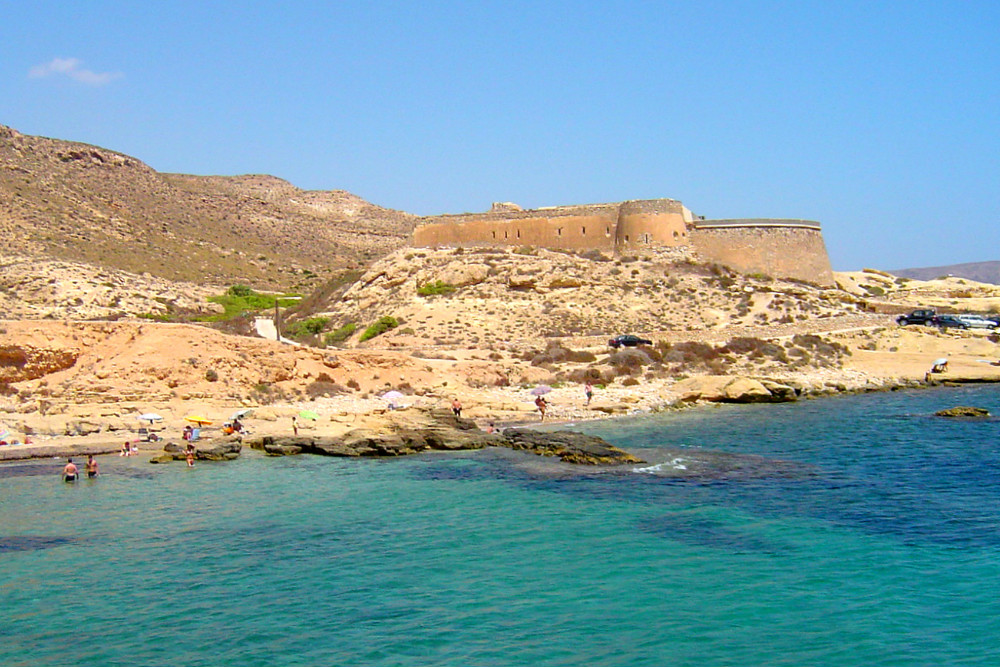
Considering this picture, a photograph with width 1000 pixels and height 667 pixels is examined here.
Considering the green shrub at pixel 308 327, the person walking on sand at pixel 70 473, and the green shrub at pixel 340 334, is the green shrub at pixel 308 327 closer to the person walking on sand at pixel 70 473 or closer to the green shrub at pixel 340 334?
the green shrub at pixel 340 334

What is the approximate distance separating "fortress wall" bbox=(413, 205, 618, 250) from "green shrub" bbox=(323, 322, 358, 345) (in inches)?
413

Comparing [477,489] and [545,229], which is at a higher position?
[545,229]

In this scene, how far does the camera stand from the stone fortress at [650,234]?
168 feet

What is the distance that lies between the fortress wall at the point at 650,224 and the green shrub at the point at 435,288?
10.3 meters

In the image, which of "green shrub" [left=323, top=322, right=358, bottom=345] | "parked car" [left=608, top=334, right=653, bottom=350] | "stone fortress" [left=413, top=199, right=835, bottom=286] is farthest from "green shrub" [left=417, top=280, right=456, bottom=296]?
"parked car" [left=608, top=334, right=653, bottom=350]

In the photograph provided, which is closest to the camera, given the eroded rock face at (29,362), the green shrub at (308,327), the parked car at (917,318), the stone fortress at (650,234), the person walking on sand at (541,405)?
the eroded rock face at (29,362)

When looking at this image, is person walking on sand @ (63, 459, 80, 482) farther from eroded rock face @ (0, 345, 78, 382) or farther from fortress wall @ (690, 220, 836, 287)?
fortress wall @ (690, 220, 836, 287)

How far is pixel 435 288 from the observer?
157 ft

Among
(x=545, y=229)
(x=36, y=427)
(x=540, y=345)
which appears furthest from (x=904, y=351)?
(x=36, y=427)

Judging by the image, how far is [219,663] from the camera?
10.6 metres

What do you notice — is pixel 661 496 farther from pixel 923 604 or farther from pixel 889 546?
pixel 923 604

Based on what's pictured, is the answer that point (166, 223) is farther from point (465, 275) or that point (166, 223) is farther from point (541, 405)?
point (541, 405)

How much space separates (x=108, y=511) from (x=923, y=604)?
14083 millimetres

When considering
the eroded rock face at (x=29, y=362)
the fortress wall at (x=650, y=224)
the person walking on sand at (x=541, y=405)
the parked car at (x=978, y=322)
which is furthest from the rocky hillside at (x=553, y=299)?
the eroded rock face at (x=29, y=362)
